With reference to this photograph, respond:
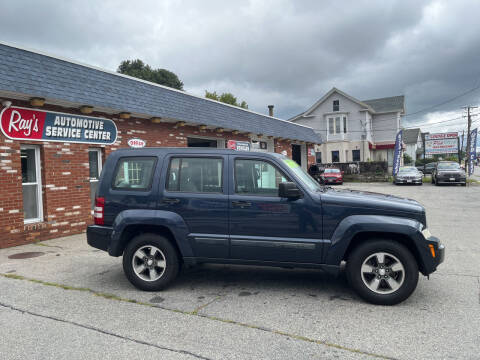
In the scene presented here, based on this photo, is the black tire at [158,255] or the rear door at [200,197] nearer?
the rear door at [200,197]

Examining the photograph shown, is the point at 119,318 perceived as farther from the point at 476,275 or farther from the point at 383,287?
the point at 476,275

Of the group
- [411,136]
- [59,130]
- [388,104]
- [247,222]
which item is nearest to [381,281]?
[247,222]

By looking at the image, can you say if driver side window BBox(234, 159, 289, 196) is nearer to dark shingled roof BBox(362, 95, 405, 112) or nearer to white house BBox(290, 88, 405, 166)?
white house BBox(290, 88, 405, 166)

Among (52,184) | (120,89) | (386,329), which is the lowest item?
(386,329)

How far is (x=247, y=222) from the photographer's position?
449cm

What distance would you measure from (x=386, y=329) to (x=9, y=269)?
5743mm

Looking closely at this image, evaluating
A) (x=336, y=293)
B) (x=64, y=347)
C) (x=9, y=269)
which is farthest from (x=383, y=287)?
(x=9, y=269)

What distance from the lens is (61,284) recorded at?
5.09 metres

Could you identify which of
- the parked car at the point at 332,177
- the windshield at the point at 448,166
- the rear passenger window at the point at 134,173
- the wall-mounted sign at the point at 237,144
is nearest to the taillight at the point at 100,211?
the rear passenger window at the point at 134,173

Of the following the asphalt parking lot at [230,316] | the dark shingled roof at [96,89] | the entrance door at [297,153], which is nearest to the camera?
the asphalt parking lot at [230,316]

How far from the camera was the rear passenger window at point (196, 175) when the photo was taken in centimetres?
472

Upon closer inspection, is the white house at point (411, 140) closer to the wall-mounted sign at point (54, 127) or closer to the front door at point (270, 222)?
the wall-mounted sign at point (54, 127)

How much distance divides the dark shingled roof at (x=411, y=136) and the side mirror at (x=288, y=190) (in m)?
62.2

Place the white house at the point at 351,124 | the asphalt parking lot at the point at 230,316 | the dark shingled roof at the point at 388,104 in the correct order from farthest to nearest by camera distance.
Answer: the dark shingled roof at the point at 388,104 < the white house at the point at 351,124 < the asphalt parking lot at the point at 230,316
